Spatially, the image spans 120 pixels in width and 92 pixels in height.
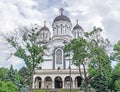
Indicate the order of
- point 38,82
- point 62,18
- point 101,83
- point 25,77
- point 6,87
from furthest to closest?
point 62,18, point 38,82, point 25,77, point 101,83, point 6,87

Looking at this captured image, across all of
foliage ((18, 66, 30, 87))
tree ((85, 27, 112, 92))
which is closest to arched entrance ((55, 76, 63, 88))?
foliage ((18, 66, 30, 87))

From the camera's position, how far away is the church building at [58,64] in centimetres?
6347

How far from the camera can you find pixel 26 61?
1398 inches

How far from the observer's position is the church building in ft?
208

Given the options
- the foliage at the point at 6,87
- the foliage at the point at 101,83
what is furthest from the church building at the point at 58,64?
the foliage at the point at 6,87

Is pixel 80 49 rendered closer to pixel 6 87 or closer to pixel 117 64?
pixel 117 64

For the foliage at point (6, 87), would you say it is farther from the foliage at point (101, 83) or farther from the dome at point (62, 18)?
the dome at point (62, 18)

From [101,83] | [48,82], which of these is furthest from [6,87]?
[48,82]

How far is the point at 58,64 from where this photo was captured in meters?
67.6

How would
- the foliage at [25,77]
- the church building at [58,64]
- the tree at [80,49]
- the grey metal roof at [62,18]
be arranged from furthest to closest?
1. the grey metal roof at [62,18]
2. the church building at [58,64]
3. the foliage at [25,77]
4. the tree at [80,49]

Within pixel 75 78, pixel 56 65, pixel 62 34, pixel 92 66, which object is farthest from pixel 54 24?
pixel 92 66

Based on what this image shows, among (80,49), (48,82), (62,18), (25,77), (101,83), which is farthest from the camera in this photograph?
(62,18)

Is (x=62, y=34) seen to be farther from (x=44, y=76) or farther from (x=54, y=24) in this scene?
(x=44, y=76)

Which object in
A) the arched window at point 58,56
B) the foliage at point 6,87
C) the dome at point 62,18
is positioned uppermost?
the dome at point 62,18
